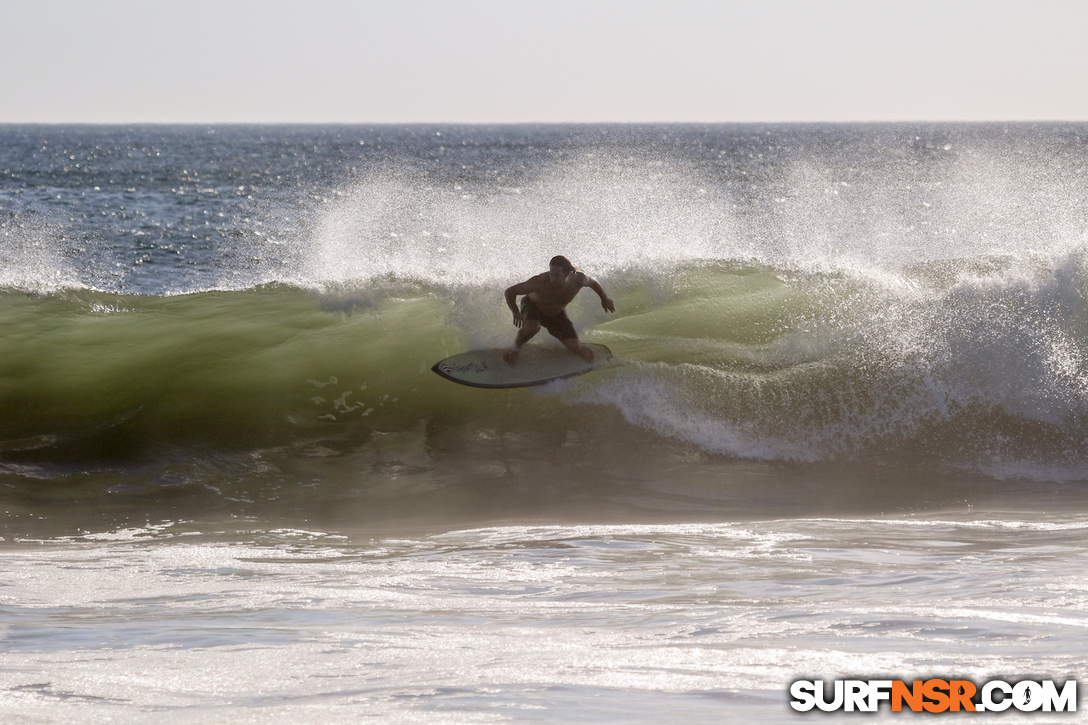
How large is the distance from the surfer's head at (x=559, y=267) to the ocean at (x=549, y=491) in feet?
2.93

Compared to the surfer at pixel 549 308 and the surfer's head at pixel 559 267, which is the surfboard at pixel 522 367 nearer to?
the surfer at pixel 549 308

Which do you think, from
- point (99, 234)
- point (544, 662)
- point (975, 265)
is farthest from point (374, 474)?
point (99, 234)

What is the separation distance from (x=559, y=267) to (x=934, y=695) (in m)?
5.24

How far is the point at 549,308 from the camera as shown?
843 cm

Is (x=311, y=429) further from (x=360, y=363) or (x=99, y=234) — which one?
(x=99, y=234)

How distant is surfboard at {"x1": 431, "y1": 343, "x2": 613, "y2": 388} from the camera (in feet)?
27.1

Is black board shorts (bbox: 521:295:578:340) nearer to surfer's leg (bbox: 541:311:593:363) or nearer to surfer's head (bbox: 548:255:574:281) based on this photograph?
surfer's leg (bbox: 541:311:593:363)

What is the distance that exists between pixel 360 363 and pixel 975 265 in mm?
5950

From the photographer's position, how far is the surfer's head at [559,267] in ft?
26.5

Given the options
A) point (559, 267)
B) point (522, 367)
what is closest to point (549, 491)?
point (522, 367)

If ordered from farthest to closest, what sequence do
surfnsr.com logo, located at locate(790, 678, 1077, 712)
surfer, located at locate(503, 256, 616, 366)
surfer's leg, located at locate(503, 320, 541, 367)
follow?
surfer's leg, located at locate(503, 320, 541, 367) < surfer, located at locate(503, 256, 616, 366) < surfnsr.com logo, located at locate(790, 678, 1077, 712)

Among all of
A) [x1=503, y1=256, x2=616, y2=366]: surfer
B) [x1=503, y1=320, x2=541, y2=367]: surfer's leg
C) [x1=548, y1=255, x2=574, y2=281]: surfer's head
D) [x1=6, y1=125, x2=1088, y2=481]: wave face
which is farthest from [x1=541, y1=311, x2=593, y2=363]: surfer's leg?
[x1=548, y1=255, x2=574, y2=281]: surfer's head

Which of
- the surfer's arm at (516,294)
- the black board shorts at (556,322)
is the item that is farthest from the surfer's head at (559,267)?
the black board shorts at (556,322)

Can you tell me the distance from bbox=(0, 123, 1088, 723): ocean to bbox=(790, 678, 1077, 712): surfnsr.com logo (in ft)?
0.24
